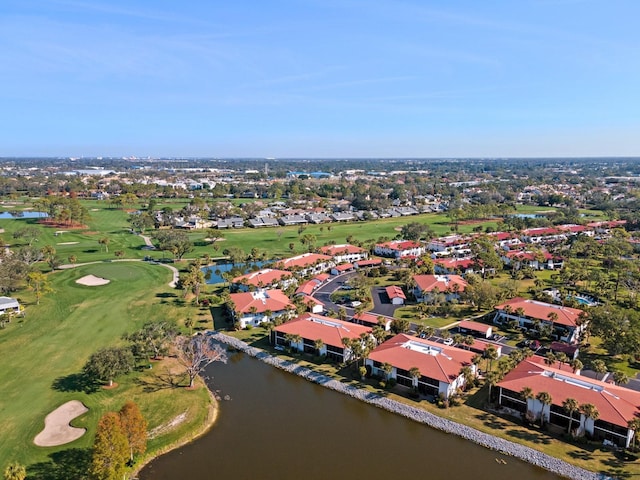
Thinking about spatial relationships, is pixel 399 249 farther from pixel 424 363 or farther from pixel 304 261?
pixel 424 363

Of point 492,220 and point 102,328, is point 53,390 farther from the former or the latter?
point 492,220

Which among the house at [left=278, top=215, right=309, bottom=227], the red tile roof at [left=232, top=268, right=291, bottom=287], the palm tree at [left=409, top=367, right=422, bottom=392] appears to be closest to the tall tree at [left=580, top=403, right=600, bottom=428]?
the palm tree at [left=409, top=367, right=422, bottom=392]

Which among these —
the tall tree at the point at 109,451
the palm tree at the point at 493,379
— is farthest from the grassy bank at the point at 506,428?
the tall tree at the point at 109,451

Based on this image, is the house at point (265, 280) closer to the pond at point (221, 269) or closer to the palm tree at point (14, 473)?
the pond at point (221, 269)

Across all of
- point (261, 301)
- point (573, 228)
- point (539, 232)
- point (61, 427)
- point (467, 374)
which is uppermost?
point (573, 228)

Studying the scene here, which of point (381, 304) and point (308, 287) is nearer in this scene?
point (381, 304)

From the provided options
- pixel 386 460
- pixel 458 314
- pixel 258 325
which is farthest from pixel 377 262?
pixel 386 460

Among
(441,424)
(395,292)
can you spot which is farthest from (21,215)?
(441,424)
